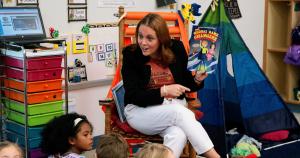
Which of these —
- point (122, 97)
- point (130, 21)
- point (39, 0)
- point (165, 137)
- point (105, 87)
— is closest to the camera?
point (165, 137)

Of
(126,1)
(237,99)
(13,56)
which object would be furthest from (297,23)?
(13,56)

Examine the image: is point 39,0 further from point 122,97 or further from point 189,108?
point 189,108

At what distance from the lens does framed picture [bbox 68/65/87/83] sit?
3.23 metres

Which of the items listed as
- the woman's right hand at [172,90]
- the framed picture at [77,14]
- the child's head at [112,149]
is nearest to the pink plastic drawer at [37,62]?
the framed picture at [77,14]

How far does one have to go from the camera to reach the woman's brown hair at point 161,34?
2.38 metres

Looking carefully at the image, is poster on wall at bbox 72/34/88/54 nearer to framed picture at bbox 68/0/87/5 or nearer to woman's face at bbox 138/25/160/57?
framed picture at bbox 68/0/87/5

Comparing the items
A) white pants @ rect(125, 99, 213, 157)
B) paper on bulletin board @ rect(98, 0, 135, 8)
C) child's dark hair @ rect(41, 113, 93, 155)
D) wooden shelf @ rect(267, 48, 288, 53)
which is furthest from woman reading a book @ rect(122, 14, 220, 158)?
wooden shelf @ rect(267, 48, 288, 53)

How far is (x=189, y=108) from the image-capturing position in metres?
2.54

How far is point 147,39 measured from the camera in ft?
7.82

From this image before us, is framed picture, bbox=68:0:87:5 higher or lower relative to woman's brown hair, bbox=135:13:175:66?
higher

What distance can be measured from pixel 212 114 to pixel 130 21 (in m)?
0.80

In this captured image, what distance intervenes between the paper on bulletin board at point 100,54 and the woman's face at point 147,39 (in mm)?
949

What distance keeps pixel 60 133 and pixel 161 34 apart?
0.68 m

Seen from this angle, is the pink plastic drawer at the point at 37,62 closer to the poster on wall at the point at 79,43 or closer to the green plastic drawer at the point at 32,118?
the green plastic drawer at the point at 32,118
